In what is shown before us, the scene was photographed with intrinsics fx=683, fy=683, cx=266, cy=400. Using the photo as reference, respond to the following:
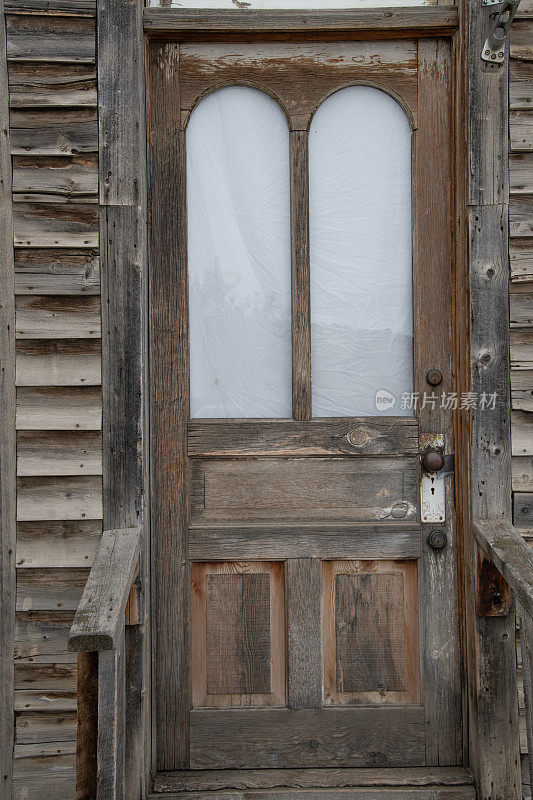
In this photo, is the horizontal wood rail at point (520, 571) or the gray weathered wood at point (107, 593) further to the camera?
the horizontal wood rail at point (520, 571)

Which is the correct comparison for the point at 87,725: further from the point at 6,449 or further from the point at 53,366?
the point at 53,366

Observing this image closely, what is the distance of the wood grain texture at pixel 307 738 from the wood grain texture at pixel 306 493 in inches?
25.7

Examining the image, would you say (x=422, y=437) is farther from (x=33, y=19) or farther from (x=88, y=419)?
(x=33, y=19)

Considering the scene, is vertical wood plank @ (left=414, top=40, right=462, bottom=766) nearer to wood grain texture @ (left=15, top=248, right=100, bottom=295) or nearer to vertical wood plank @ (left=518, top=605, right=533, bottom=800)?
vertical wood plank @ (left=518, top=605, right=533, bottom=800)

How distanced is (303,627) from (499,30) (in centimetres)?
198

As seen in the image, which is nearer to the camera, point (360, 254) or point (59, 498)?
point (59, 498)

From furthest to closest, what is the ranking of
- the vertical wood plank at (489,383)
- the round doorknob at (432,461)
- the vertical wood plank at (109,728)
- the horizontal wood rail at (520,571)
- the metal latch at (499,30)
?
the round doorknob at (432,461)
the vertical wood plank at (489,383)
the metal latch at (499,30)
the horizontal wood rail at (520,571)
the vertical wood plank at (109,728)

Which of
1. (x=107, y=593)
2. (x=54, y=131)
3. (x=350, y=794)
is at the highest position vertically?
(x=54, y=131)

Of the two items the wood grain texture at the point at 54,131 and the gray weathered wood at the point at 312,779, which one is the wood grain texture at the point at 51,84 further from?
the gray weathered wood at the point at 312,779

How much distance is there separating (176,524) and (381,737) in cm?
99

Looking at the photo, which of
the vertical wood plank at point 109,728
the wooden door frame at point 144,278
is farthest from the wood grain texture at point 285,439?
the vertical wood plank at point 109,728

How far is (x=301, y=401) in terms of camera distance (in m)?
2.33

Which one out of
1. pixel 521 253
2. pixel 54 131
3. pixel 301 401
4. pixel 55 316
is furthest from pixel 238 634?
pixel 54 131

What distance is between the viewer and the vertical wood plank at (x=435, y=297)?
7.55 ft
